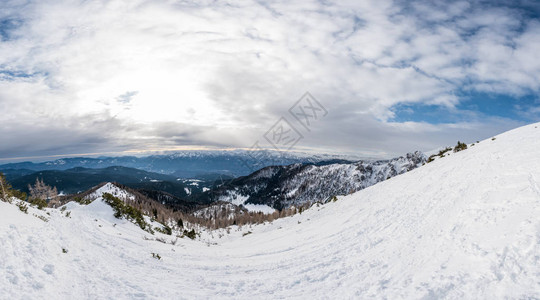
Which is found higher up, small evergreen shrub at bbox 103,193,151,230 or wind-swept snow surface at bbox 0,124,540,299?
wind-swept snow surface at bbox 0,124,540,299

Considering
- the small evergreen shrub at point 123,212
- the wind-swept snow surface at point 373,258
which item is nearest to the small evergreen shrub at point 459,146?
the wind-swept snow surface at point 373,258

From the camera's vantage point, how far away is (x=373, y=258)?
1080 cm

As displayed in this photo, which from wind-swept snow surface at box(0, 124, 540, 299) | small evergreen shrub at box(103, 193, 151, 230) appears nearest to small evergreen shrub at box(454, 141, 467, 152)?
wind-swept snow surface at box(0, 124, 540, 299)

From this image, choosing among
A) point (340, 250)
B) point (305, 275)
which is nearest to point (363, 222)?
point (340, 250)

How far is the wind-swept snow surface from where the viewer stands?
704cm

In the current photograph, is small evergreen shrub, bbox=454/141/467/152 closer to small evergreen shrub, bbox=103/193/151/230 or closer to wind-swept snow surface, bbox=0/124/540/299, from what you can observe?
wind-swept snow surface, bbox=0/124/540/299

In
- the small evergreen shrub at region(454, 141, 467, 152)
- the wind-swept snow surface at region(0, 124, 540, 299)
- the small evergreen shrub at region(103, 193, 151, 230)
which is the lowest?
the small evergreen shrub at region(103, 193, 151, 230)

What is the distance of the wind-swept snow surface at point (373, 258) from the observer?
7.04m

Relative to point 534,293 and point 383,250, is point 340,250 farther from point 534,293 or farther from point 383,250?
point 534,293

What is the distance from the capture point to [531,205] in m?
8.22

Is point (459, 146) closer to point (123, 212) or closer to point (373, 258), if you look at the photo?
point (373, 258)

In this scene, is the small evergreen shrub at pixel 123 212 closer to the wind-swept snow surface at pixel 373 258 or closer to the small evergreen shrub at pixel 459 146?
the wind-swept snow surface at pixel 373 258

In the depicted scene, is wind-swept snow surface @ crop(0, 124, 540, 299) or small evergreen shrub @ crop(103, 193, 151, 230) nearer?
wind-swept snow surface @ crop(0, 124, 540, 299)

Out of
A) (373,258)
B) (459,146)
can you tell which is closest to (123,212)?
(373,258)
